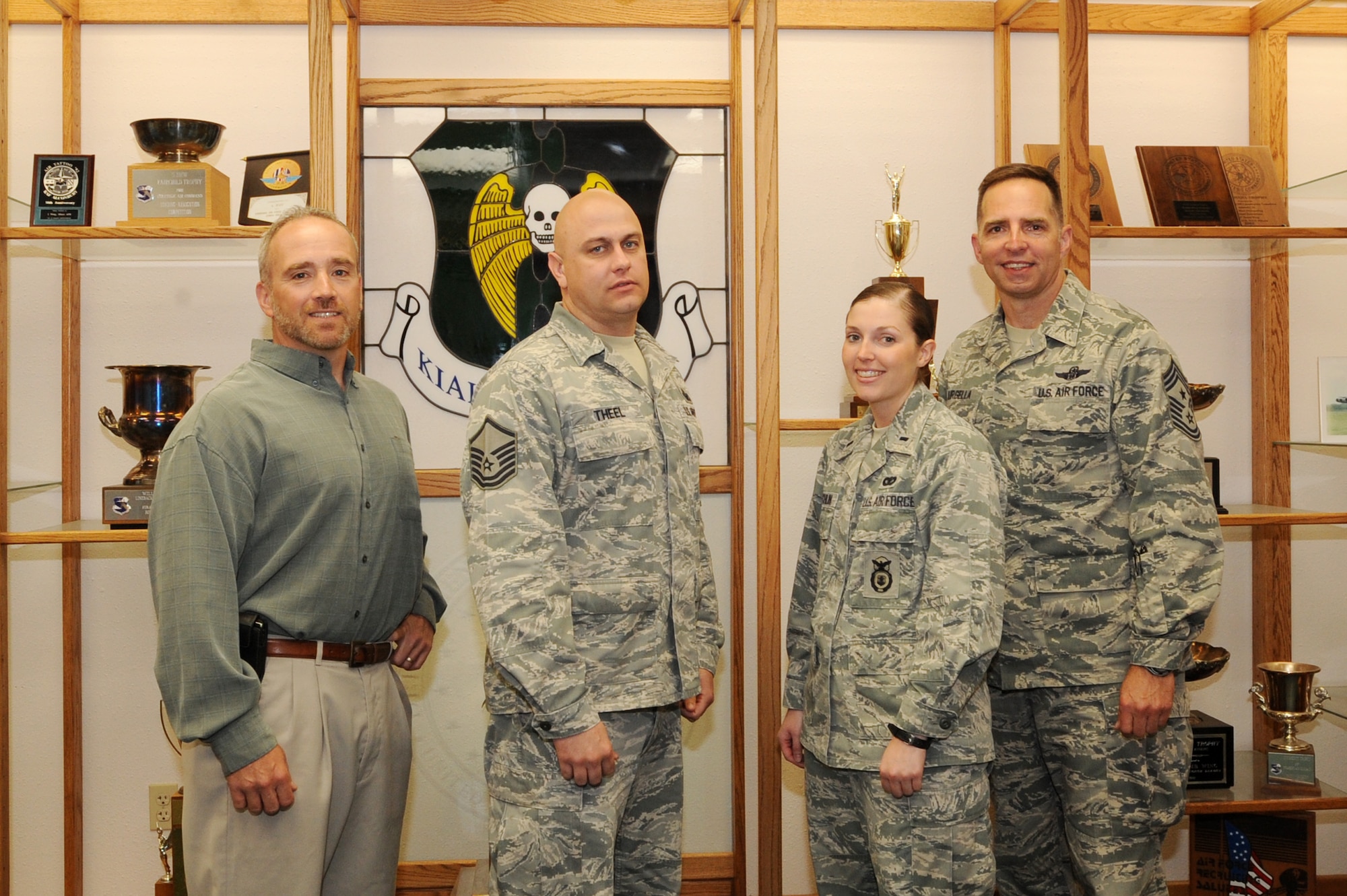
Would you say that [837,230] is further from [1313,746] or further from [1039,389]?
[1313,746]

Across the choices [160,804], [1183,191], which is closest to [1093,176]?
[1183,191]

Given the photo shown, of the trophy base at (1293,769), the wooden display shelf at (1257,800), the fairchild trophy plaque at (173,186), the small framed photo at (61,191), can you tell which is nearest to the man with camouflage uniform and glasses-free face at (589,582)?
the fairchild trophy plaque at (173,186)

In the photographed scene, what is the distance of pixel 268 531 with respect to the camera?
2025 mm

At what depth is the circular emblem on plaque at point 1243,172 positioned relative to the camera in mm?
3051

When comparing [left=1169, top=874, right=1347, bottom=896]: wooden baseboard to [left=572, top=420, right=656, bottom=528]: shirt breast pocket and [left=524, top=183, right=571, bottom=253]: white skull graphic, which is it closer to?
[left=572, top=420, right=656, bottom=528]: shirt breast pocket

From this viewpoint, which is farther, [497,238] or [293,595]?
[497,238]

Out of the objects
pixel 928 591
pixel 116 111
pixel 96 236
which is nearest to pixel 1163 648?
pixel 928 591

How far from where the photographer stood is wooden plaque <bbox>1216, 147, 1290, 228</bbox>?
303 cm

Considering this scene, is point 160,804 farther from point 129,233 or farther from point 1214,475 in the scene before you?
point 1214,475

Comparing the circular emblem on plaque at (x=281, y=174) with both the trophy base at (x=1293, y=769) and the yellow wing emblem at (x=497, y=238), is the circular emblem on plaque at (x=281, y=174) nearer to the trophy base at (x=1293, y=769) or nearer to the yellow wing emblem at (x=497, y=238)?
the yellow wing emblem at (x=497, y=238)

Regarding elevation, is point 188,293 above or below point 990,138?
below

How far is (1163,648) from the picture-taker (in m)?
2.17

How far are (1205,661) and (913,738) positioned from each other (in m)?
1.68

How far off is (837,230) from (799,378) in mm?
486
